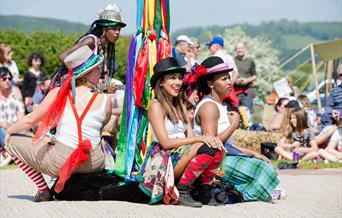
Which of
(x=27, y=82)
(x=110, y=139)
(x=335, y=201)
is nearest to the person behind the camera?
(x=335, y=201)

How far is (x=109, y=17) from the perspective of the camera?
8.05m

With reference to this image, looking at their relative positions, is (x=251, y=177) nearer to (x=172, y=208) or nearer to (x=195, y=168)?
(x=195, y=168)

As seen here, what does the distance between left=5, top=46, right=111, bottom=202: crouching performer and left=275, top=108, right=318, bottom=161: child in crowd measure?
523 centimetres

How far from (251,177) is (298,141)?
481 centimetres

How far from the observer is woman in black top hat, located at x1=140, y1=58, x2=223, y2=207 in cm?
683

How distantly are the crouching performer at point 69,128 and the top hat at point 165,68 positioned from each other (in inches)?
19.2

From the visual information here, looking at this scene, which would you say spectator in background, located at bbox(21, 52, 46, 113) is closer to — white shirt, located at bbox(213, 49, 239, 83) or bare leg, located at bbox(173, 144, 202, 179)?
white shirt, located at bbox(213, 49, 239, 83)

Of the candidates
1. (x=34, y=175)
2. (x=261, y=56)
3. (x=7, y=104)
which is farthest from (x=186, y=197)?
(x=261, y=56)

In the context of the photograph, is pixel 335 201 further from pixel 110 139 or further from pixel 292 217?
pixel 110 139

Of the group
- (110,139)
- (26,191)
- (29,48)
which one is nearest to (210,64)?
(26,191)

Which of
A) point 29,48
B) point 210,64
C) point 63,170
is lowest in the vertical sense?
point 29,48

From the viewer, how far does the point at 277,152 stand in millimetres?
12250

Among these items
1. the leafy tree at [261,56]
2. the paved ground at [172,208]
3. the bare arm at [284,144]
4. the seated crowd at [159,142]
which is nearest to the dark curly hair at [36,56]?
the bare arm at [284,144]

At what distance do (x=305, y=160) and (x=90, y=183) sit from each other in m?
5.37
